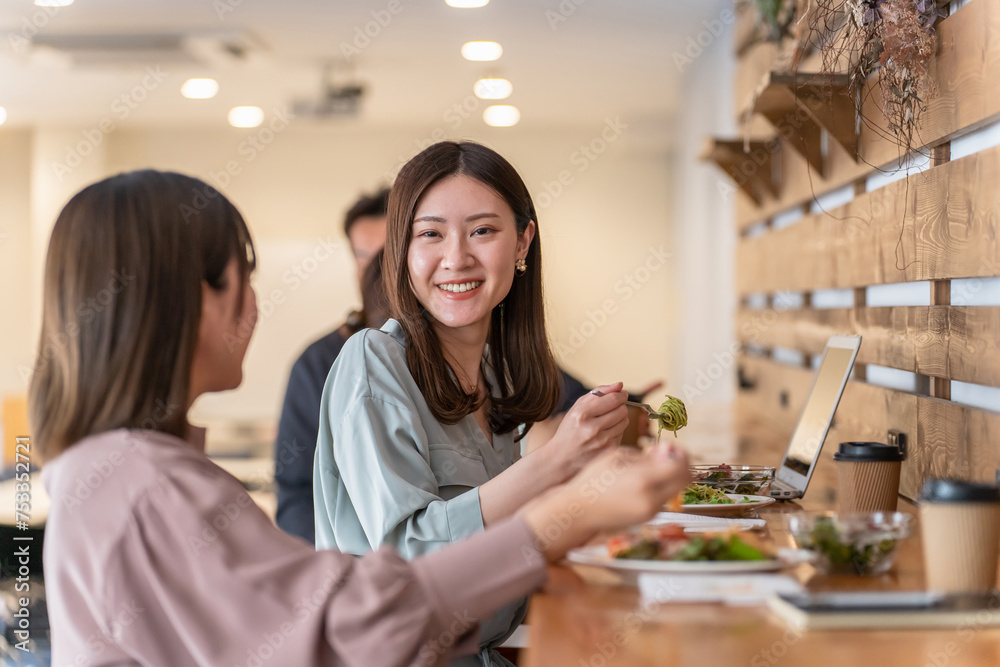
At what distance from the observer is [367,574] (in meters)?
0.90

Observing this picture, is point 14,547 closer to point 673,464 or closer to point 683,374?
point 673,464

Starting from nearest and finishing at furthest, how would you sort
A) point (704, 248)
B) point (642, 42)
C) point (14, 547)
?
point (14, 547) → point (642, 42) → point (704, 248)

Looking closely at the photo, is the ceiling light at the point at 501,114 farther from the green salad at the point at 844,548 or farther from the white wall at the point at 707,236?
the green salad at the point at 844,548

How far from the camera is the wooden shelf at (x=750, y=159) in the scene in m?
2.94

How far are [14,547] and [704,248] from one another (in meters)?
3.92

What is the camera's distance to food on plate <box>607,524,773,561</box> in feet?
3.43

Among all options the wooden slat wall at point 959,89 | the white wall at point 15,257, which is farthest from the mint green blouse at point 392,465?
the white wall at point 15,257

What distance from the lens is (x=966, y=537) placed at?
37.4 inches

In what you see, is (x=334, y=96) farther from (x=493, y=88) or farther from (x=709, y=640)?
(x=709, y=640)

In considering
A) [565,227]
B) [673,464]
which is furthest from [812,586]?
[565,227]

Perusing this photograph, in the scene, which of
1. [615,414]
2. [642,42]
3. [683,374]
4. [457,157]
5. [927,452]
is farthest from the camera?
[683,374]

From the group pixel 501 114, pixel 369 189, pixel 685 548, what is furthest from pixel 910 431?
pixel 369 189

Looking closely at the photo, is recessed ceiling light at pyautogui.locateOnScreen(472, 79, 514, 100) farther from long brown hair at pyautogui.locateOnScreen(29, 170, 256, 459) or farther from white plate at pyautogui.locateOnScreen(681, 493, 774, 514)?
long brown hair at pyautogui.locateOnScreen(29, 170, 256, 459)

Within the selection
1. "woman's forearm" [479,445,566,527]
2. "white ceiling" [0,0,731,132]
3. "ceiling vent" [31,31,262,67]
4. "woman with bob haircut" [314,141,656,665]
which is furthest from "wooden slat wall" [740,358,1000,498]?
"ceiling vent" [31,31,262,67]
